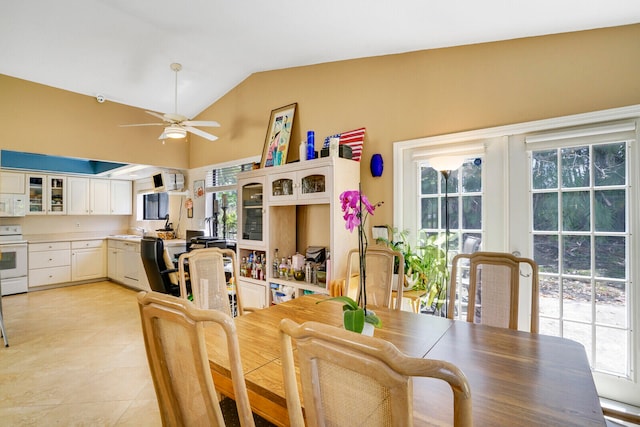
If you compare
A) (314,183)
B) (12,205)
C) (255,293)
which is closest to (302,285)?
(255,293)

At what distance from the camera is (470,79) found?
2467 millimetres

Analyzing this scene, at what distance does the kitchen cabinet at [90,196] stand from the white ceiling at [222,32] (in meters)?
2.68

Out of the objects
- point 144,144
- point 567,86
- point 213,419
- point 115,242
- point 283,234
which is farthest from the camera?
point 115,242

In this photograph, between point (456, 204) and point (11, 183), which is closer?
point (456, 204)

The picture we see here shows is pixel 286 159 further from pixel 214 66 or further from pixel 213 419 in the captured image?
pixel 213 419

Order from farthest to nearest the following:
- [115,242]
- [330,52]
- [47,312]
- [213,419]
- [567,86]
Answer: [115,242], [47,312], [330,52], [567,86], [213,419]

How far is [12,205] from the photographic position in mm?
5309

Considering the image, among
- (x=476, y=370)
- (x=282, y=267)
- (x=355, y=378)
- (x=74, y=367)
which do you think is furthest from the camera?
(x=282, y=267)

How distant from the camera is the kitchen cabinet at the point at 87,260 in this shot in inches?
235

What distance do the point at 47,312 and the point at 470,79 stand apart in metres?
5.93

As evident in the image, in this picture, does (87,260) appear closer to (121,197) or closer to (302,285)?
(121,197)

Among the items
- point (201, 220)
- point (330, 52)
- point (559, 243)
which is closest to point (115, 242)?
point (201, 220)

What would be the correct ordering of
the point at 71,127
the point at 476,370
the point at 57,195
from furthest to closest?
the point at 57,195 < the point at 71,127 < the point at 476,370

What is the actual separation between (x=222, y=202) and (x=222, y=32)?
2.58m
